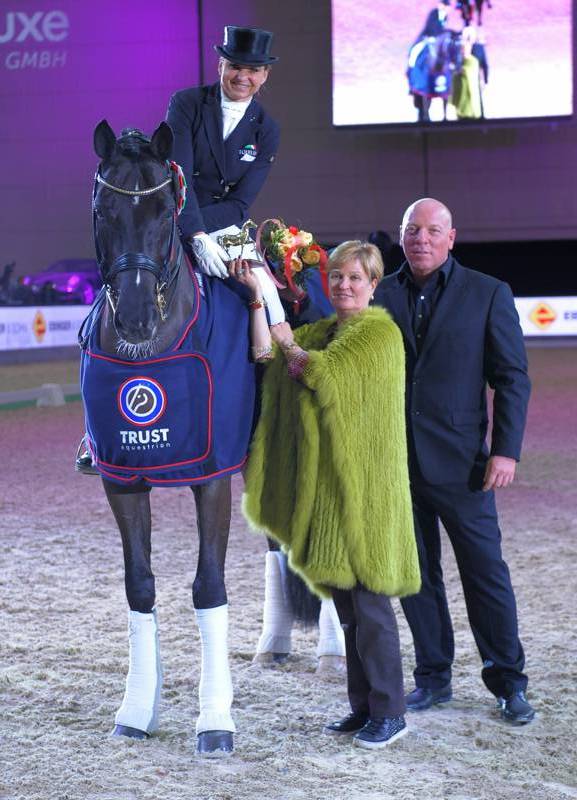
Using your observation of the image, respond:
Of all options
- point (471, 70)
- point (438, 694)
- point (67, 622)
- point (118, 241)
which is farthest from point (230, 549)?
point (471, 70)

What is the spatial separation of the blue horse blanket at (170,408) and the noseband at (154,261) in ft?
0.57

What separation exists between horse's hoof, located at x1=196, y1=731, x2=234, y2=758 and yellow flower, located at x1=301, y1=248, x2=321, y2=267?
5.62 feet

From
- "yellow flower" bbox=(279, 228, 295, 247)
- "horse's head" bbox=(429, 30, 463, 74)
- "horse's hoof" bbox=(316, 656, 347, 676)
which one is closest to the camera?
"yellow flower" bbox=(279, 228, 295, 247)

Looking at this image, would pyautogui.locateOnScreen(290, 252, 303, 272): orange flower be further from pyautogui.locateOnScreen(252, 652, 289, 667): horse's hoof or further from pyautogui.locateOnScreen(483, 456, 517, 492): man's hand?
pyautogui.locateOnScreen(252, 652, 289, 667): horse's hoof

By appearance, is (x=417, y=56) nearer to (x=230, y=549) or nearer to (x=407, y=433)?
(x=230, y=549)

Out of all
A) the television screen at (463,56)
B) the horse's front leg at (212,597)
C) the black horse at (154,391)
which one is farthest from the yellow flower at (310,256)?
the television screen at (463,56)

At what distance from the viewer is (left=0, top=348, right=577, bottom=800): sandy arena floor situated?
316cm

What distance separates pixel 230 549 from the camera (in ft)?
20.6

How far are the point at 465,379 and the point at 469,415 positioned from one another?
0.12m

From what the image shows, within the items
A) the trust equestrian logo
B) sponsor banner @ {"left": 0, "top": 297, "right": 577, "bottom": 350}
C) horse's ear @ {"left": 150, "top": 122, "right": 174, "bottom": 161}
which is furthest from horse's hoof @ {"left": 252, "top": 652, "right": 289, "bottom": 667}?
A: sponsor banner @ {"left": 0, "top": 297, "right": 577, "bottom": 350}

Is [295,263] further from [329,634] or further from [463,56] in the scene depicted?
[463,56]

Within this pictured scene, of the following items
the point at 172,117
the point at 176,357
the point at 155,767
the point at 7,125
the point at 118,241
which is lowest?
the point at 155,767

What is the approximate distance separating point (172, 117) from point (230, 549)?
2.99 meters

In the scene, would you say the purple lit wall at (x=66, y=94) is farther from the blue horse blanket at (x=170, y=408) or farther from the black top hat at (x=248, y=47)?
the blue horse blanket at (x=170, y=408)
